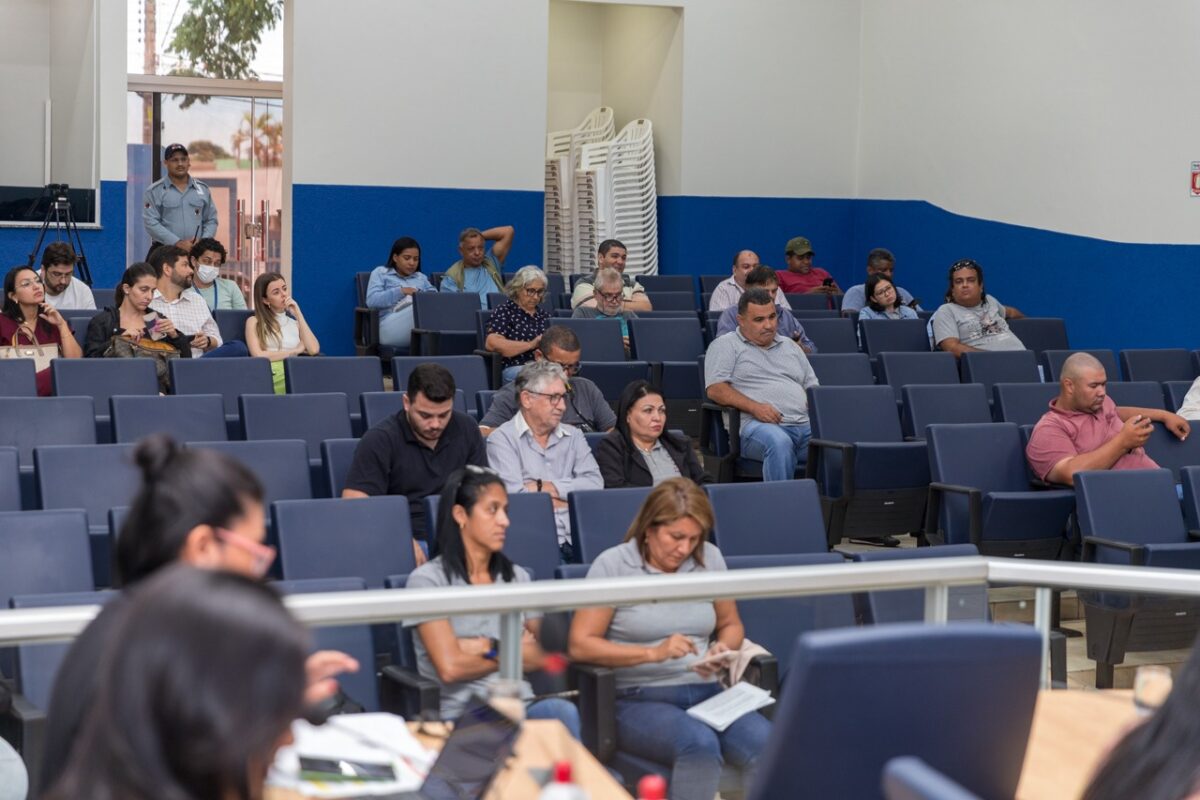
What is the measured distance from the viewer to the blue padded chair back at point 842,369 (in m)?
7.57

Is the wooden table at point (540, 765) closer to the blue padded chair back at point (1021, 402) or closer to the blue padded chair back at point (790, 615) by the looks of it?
the blue padded chair back at point (790, 615)

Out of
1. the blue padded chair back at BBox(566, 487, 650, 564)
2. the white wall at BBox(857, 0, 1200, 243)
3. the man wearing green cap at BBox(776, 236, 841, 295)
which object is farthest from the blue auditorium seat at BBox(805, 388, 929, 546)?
the man wearing green cap at BBox(776, 236, 841, 295)

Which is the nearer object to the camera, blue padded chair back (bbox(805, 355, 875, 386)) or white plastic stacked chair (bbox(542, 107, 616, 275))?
blue padded chair back (bbox(805, 355, 875, 386))

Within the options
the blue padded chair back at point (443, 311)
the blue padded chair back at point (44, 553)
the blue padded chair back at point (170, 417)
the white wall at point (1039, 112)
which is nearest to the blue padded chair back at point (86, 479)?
the blue padded chair back at point (170, 417)

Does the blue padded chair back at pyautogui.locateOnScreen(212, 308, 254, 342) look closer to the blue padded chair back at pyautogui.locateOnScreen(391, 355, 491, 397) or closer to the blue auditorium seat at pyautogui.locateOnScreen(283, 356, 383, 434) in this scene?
the blue auditorium seat at pyautogui.locateOnScreen(283, 356, 383, 434)

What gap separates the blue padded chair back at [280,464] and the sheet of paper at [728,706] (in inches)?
109

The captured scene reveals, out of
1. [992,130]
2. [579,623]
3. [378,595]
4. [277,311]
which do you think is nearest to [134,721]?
[378,595]

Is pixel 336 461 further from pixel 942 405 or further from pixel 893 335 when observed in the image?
pixel 893 335

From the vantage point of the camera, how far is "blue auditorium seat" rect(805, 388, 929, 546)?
21.0 ft

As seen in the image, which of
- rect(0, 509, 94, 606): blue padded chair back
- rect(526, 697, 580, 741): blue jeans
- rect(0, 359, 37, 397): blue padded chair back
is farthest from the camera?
rect(0, 359, 37, 397): blue padded chair back

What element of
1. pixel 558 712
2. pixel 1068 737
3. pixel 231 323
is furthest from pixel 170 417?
pixel 1068 737

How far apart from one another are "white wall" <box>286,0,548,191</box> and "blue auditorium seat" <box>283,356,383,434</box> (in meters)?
4.50

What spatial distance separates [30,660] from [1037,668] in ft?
5.31

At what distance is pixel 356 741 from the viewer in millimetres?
2391
